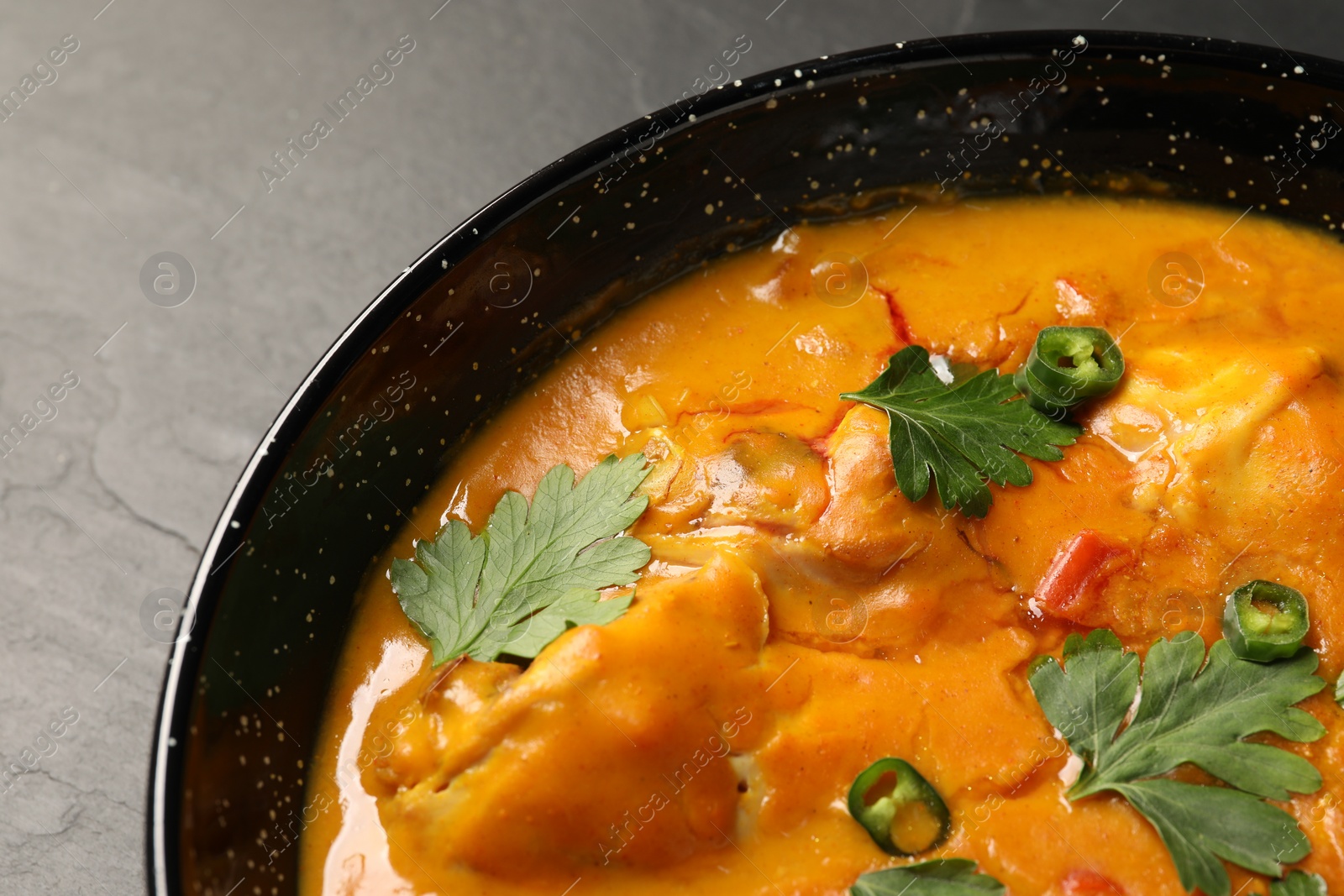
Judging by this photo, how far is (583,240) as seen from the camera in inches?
119

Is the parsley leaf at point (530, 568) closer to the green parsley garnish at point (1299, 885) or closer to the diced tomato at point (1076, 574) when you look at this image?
the diced tomato at point (1076, 574)

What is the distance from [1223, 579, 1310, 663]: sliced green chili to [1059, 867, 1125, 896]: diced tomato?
2.07 ft

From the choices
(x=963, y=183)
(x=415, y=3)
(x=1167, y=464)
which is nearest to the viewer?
→ (x=1167, y=464)

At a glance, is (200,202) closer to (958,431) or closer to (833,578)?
(833,578)

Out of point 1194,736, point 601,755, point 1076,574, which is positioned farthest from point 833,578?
point 1194,736

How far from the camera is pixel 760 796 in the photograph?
248 centimetres

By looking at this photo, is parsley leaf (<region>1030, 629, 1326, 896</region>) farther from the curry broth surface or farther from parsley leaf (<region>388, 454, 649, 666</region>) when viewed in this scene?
parsley leaf (<region>388, 454, 649, 666</region>)

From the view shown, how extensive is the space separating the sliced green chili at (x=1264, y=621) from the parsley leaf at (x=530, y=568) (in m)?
1.43

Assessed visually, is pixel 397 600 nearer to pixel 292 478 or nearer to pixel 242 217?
pixel 292 478

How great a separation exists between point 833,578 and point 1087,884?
2.91 feet

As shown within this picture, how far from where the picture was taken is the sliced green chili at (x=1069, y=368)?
2859 mm

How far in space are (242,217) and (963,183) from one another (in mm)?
2483

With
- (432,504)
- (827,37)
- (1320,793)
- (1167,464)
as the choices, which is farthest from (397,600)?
(827,37)

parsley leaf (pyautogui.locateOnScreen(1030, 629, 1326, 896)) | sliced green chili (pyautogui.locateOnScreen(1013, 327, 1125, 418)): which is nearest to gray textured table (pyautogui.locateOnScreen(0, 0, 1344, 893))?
sliced green chili (pyautogui.locateOnScreen(1013, 327, 1125, 418))
